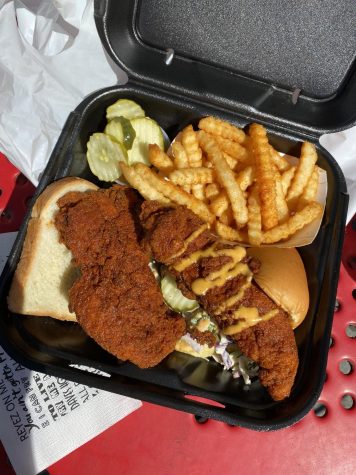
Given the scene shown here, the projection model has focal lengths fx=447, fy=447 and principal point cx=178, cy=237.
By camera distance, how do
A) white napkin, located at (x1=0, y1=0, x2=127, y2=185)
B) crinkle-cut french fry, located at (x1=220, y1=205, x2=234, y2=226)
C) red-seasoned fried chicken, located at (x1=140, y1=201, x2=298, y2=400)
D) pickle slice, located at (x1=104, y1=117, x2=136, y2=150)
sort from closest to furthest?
1. red-seasoned fried chicken, located at (x1=140, y1=201, x2=298, y2=400)
2. crinkle-cut french fry, located at (x1=220, y1=205, x2=234, y2=226)
3. pickle slice, located at (x1=104, y1=117, x2=136, y2=150)
4. white napkin, located at (x1=0, y1=0, x2=127, y2=185)

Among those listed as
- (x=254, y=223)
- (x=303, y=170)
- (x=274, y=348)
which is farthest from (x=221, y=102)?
(x=274, y=348)

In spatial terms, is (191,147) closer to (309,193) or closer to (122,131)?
(122,131)

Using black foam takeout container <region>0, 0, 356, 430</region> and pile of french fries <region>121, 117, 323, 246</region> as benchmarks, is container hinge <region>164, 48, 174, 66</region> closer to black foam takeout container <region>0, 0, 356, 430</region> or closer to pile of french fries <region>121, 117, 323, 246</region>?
black foam takeout container <region>0, 0, 356, 430</region>

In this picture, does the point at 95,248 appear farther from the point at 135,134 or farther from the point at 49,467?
the point at 49,467

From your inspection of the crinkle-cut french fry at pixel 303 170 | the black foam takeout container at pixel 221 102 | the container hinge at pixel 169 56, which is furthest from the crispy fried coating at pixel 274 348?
the container hinge at pixel 169 56

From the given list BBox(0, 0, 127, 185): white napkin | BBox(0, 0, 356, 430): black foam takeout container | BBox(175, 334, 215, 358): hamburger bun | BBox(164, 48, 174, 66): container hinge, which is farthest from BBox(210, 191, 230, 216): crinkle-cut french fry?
BBox(0, 0, 127, 185): white napkin

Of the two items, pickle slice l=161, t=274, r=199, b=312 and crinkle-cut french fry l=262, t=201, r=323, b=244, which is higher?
crinkle-cut french fry l=262, t=201, r=323, b=244

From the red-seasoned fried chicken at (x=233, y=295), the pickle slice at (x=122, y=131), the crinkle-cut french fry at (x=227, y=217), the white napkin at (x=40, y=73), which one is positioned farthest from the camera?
the white napkin at (x=40, y=73)

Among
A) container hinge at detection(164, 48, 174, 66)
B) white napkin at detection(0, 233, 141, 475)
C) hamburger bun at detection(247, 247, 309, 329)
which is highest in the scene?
container hinge at detection(164, 48, 174, 66)

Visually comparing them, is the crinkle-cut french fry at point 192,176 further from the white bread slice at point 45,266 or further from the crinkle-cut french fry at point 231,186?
the white bread slice at point 45,266
